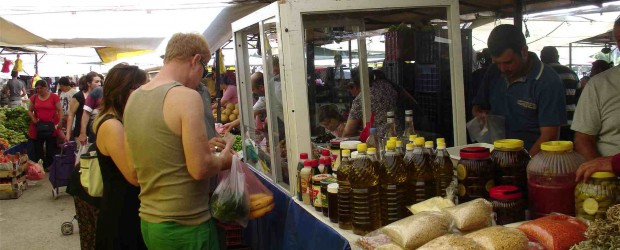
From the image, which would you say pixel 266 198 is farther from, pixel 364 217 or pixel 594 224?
pixel 594 224

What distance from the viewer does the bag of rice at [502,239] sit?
1.53m

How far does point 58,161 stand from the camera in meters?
7.50

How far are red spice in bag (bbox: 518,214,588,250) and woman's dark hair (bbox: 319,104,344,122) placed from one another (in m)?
1.59

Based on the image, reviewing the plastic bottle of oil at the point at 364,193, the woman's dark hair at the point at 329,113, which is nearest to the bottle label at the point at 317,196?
the plastic bottle of oil at the point at 364,193

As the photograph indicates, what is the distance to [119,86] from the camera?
3.12m

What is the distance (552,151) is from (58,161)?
7216mm

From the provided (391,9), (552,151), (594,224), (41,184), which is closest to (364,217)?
(552,151)

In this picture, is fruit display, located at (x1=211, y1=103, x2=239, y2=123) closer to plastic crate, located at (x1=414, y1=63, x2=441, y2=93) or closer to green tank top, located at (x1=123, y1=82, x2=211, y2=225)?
plastic crate, located at (x1=414, y1=63, x2=441, y2=93)

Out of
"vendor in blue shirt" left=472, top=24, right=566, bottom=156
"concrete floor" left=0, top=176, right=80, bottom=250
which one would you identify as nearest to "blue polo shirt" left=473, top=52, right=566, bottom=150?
"vendor in blue shirt" left=472, top=24, right=566, bottom=156

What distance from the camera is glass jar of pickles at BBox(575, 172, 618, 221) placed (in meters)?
1.72

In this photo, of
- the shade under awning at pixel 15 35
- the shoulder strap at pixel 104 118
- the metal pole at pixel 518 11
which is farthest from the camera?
the shade under awning at pixel 15 35

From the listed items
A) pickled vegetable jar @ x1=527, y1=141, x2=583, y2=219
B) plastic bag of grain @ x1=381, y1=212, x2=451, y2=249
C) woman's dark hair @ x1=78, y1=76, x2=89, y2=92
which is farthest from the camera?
woman's dark hair @ x1=78, y1=76, x2=89, y2=92

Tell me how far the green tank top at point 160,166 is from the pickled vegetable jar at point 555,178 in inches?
58.3

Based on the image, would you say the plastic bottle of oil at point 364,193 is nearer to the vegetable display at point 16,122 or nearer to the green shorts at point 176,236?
the green shorts at point 176,236
